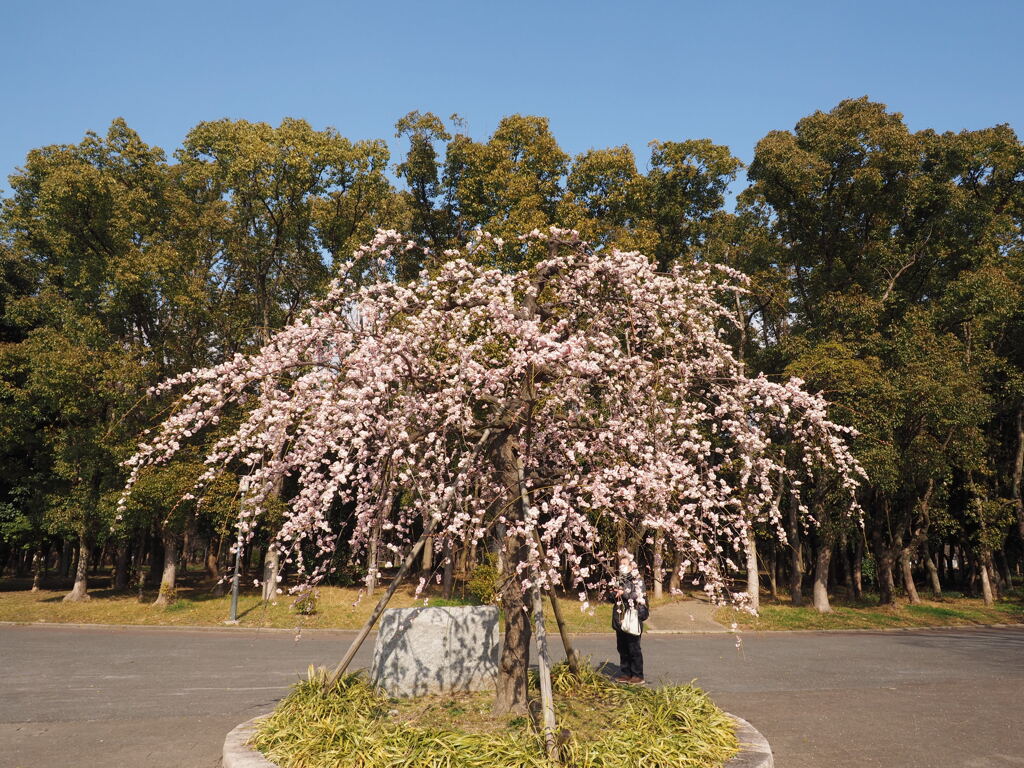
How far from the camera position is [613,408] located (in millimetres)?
7645

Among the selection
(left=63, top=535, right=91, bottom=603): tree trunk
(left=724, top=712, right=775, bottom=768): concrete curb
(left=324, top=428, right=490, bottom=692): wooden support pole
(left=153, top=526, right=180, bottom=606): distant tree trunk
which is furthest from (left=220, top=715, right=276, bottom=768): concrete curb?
(left=63, top=535, right=91, bottom=603): tree trunk

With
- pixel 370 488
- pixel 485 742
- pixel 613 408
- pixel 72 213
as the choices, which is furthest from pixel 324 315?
pixel 72 213

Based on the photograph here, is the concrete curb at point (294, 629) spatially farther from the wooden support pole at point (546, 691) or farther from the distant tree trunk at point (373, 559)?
the wooden support pole at point (546, 691)

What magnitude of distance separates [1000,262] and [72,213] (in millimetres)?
36188

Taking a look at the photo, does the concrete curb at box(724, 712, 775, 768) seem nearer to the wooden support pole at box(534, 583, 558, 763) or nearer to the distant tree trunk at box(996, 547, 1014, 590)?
the wooden support pole at box(534, 583, 558, 763)

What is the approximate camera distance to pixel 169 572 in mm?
23984

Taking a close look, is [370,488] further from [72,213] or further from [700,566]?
[72,213]

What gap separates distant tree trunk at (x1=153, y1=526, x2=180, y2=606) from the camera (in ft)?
76.3

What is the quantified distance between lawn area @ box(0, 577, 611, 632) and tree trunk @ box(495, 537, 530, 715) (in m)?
11.0

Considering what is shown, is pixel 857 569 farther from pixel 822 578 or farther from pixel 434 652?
pixel 434 652

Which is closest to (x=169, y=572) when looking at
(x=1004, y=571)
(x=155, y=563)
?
(x=155, y=563)

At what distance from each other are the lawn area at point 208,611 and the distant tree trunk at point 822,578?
7867 millimetres

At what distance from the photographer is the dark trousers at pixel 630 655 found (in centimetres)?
988

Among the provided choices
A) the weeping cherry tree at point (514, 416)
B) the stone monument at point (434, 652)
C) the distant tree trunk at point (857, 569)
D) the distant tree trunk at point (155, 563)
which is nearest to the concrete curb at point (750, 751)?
the weeping cherry tree at point (514, 416)
